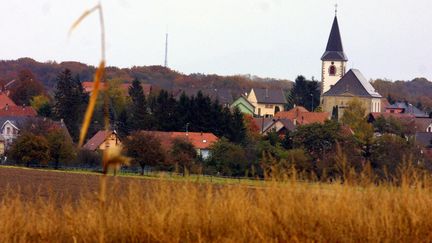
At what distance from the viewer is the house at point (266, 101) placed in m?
124

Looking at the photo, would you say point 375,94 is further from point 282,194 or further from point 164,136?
point 282,194

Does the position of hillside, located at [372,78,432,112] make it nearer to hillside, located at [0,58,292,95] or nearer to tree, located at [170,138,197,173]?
hillside, located at [0,58,292,95]

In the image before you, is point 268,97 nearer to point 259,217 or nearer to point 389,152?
point 389,152

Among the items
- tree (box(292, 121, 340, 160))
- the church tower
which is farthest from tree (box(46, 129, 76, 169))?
the church tower

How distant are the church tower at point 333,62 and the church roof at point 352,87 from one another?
19.1 ft

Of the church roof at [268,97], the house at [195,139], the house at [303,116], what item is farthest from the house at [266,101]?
the house at [195,139]

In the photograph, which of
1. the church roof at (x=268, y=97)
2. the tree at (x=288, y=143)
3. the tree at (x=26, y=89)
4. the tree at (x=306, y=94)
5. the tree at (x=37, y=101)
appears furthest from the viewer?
the church roof at (x=268, y=97)

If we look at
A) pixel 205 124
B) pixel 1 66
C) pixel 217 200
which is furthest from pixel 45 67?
pixel 217 200

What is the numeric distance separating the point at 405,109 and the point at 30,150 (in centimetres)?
7299

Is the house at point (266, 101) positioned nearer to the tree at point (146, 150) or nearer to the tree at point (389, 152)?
the tree at point (146, 150)

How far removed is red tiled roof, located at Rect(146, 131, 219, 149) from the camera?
6028 centimetres

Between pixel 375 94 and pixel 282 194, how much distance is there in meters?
102

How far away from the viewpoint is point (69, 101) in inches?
2864

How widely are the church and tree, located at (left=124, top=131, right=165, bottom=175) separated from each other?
2139 inches
